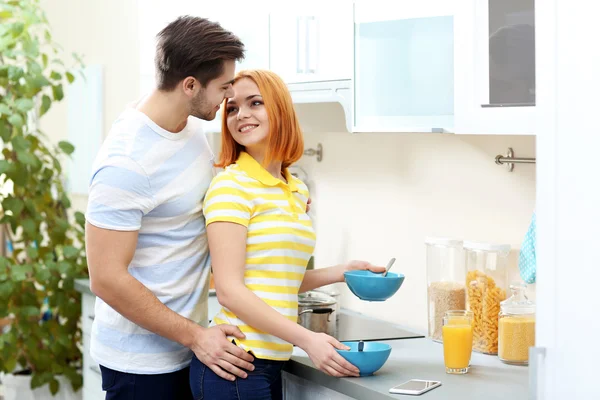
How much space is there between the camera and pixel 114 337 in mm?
1938

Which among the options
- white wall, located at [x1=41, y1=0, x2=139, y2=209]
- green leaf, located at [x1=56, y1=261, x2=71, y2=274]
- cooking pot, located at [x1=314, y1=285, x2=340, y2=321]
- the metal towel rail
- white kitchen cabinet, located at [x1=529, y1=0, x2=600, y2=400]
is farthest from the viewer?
white wall, located at [x1=41, y1=0, x2=139, y2=209]

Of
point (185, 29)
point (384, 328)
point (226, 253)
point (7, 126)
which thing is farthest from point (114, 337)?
point (7, 126)

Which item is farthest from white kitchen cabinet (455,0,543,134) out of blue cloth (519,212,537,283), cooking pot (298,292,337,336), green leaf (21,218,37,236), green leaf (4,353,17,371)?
green leaf (4,353,17,371)

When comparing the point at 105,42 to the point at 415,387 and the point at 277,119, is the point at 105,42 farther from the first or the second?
the point at 415,387

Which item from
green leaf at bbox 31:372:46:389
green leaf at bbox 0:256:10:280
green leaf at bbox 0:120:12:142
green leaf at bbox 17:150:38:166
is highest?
green leaf at bbox 0:120:12:142

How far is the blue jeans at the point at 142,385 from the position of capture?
1926 mm

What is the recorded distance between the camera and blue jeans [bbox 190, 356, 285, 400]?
1.84 metres

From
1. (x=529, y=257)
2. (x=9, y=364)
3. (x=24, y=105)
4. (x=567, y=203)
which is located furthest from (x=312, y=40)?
(x=9, y=364)

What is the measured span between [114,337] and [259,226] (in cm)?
44

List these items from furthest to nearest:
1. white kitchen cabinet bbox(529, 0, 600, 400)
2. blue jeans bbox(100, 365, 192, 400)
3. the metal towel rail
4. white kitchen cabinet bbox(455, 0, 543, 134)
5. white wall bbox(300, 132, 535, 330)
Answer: white wall bbox(300, 132, 535, 330)
the metal towel rail
blue jeans bbox(100, 365, 192, 400)
white kitchen cabinet bbox(455, 0, 543, 134)
white kitchen cabinet bbox(529, 0, 600, 400)

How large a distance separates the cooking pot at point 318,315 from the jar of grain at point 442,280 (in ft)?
0.92

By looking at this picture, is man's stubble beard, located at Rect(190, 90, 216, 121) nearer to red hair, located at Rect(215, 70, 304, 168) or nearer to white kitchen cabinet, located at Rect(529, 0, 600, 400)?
red hair, located at Rect(215, 70, 304, 168)

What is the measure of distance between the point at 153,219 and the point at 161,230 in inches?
1.3

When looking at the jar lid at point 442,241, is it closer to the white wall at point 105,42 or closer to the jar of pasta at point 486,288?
the jar of pasta at point 486,288
